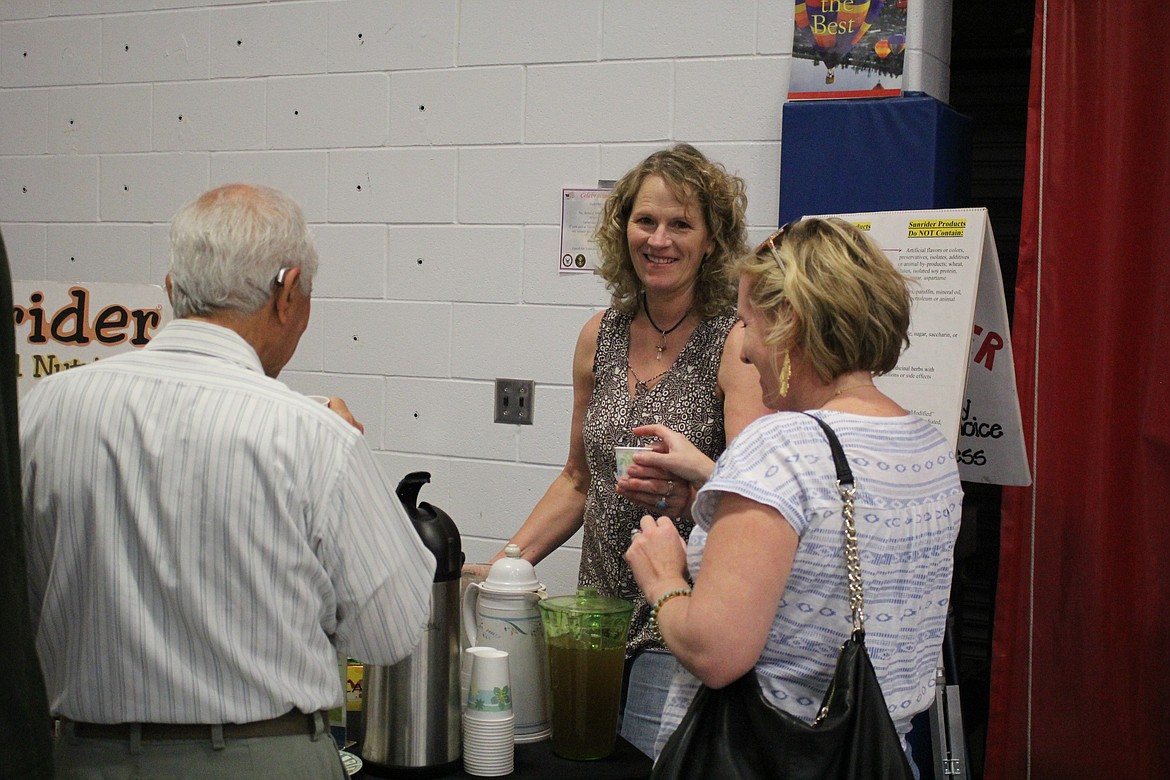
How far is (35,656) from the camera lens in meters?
1.01

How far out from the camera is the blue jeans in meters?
1.99

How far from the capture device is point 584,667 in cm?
159

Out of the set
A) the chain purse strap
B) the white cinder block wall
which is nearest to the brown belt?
the chain purse strap

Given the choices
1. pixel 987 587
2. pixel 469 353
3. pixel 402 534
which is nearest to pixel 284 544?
pixel 402 534

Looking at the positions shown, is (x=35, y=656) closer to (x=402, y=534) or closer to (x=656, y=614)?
(x=402, y=534)

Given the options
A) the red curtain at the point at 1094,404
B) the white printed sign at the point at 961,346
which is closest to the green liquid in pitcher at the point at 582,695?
the white printed sign at the point at 961,346

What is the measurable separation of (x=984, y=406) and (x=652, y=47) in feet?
4.30

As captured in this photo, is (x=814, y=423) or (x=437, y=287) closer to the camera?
(x=814, y=423)

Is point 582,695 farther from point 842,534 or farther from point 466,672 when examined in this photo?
point 842,534

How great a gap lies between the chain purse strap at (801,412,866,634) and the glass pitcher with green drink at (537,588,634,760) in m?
0.37

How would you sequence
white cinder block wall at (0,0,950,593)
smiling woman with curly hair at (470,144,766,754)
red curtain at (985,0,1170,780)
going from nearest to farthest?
smiling woman with curly hair at (470,144,766,754) < red curtain at (985,0,1170,780) < white cinder block wall at (0,0,950,593)

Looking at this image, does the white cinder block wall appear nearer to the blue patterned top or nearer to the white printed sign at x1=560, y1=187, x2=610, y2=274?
the white printed sign at x1=560, y1=187, x2=610, y2=274

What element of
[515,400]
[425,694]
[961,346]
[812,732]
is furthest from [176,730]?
[515,400]

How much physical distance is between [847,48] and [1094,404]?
3.39ft
